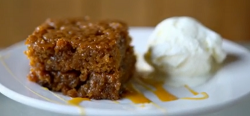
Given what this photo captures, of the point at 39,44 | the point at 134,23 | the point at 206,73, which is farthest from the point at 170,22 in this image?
the point at 134,23

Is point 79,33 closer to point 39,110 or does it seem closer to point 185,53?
→ point 39,110

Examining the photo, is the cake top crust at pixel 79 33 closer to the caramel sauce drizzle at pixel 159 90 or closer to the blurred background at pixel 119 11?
the caramel sauce drizzle at pixel 159 90

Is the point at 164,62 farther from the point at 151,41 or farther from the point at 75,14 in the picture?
the point at 75,14

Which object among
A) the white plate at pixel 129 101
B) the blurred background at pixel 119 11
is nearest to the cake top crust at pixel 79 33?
the white plate at pixel 129 101

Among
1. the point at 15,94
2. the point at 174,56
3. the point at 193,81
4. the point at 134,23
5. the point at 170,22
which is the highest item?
the point at 134,23

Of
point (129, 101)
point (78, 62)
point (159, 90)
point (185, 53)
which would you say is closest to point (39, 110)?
point (78, 62)
